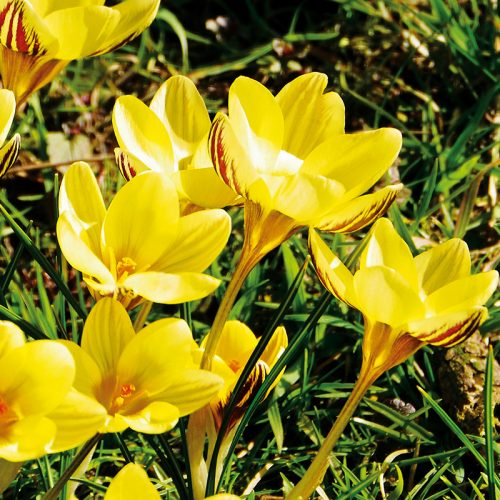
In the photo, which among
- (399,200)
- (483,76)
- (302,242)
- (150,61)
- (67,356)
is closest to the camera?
(67,356)

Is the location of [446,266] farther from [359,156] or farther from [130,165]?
[130,165]

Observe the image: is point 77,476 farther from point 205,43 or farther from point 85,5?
point 205,43

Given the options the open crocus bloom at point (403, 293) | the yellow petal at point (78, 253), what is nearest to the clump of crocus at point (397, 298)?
the open crocus bloom at point (403, 293)

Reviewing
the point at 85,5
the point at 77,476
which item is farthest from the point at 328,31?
the point at 77,476

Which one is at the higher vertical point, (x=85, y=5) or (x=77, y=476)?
(x=85, y=5)

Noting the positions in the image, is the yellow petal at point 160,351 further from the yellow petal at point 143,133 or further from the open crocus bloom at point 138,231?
the yellow petal at point 143,133
